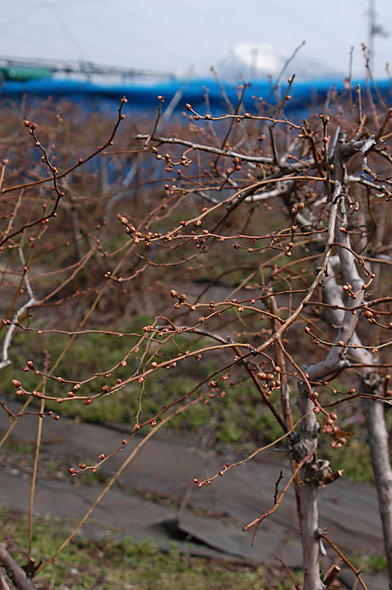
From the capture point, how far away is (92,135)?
1141 centimetres

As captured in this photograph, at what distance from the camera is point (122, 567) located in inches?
169

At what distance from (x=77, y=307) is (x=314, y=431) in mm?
8979

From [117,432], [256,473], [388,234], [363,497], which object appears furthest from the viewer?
[388,234]

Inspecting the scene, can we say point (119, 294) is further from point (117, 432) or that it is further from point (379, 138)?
point (379, 138)

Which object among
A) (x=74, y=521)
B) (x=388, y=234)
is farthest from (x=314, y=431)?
(x=388, y=234)

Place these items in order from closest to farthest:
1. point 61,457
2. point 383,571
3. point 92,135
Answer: point 383,571 < point 61,457 < point 92,135

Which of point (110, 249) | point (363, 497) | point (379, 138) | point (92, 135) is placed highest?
point (92, 135)

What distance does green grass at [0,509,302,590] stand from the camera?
12.8 ft

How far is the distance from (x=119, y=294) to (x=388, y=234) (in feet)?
17.1

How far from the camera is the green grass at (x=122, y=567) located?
3900mm

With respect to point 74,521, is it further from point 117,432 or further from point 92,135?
point 92,135

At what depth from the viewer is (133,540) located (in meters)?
4.84

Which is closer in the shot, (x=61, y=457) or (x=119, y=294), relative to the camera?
(x=61, y=457)

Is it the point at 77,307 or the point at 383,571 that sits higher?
the point at 77,307
